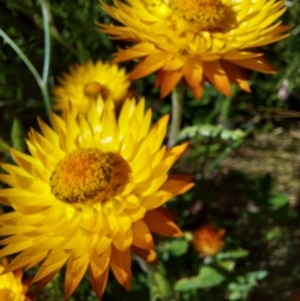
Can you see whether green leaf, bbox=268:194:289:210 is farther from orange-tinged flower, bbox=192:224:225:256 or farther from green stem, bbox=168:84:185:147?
green stem, bbox=168:84:185:147

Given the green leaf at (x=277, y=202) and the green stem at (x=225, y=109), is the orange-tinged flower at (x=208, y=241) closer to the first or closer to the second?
the green leaf at (x=277, y=202)

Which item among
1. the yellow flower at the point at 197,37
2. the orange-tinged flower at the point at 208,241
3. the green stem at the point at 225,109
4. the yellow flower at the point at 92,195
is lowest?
the orange-tinged flower at the point at 208,241

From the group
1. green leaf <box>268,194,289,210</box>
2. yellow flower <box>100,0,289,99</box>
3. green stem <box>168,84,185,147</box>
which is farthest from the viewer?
green leaf <box>268,194,289,210</box>

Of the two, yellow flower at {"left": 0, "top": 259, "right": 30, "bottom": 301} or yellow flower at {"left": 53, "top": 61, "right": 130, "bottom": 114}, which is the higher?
yellow flower at {"left": 53, "top": 61, "right": 130, "bottom": 114}

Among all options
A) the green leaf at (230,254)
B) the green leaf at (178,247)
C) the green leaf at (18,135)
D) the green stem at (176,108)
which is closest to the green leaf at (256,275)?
the green leaf at (230,254)

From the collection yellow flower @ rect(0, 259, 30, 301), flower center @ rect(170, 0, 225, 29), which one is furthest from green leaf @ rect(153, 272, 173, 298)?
flower center @ rect(170, 0, 225, 29)

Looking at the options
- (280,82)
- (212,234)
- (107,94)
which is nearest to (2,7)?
(107,94)
